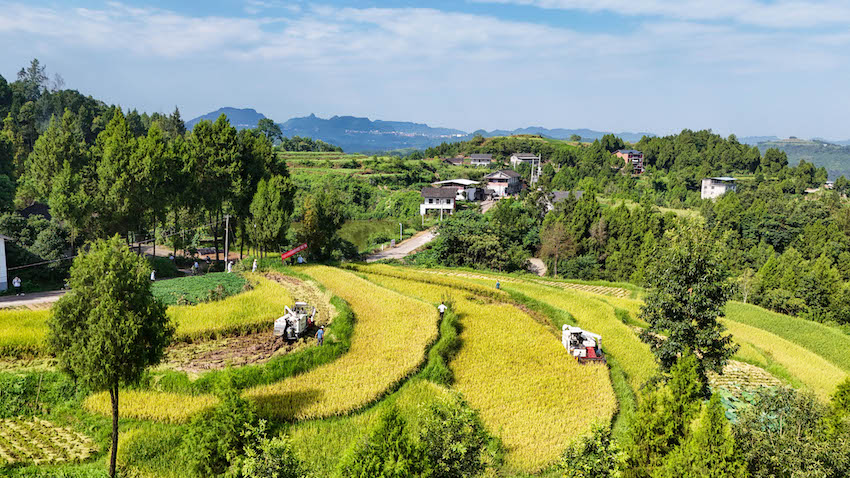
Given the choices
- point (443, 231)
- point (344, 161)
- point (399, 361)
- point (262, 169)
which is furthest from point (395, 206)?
point (399, 361)

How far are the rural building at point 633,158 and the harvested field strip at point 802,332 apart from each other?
82282 mm

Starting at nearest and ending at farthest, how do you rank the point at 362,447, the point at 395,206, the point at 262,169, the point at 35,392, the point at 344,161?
the point at 362,447 → the point at 35,392 → the point at 262,169 → the point at 395,206 → the point at 344,161

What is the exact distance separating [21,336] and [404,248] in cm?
3938

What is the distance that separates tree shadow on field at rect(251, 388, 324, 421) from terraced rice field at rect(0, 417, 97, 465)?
13.5ft

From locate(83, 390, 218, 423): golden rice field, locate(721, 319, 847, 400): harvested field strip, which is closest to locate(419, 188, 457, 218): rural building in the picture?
locate(721, 319, 847, 400): harvested field strip

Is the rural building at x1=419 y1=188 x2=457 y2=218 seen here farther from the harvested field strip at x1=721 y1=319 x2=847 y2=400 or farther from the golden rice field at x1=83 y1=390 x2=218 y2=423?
the golden rice field at x1=83 y1=390 x2=218 y2=423

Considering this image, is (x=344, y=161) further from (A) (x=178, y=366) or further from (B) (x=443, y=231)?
(A) (x=178, y=366)

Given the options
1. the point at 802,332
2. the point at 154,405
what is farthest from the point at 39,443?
the point at 802,332

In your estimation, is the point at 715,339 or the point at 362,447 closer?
the point at 362,447

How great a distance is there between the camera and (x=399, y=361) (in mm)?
18562

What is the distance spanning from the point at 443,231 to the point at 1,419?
3675 cm

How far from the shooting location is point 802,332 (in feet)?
111

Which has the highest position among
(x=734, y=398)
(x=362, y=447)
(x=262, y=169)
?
(x=262, y=169)

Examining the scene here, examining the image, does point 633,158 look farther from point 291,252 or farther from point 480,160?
point 291,252
